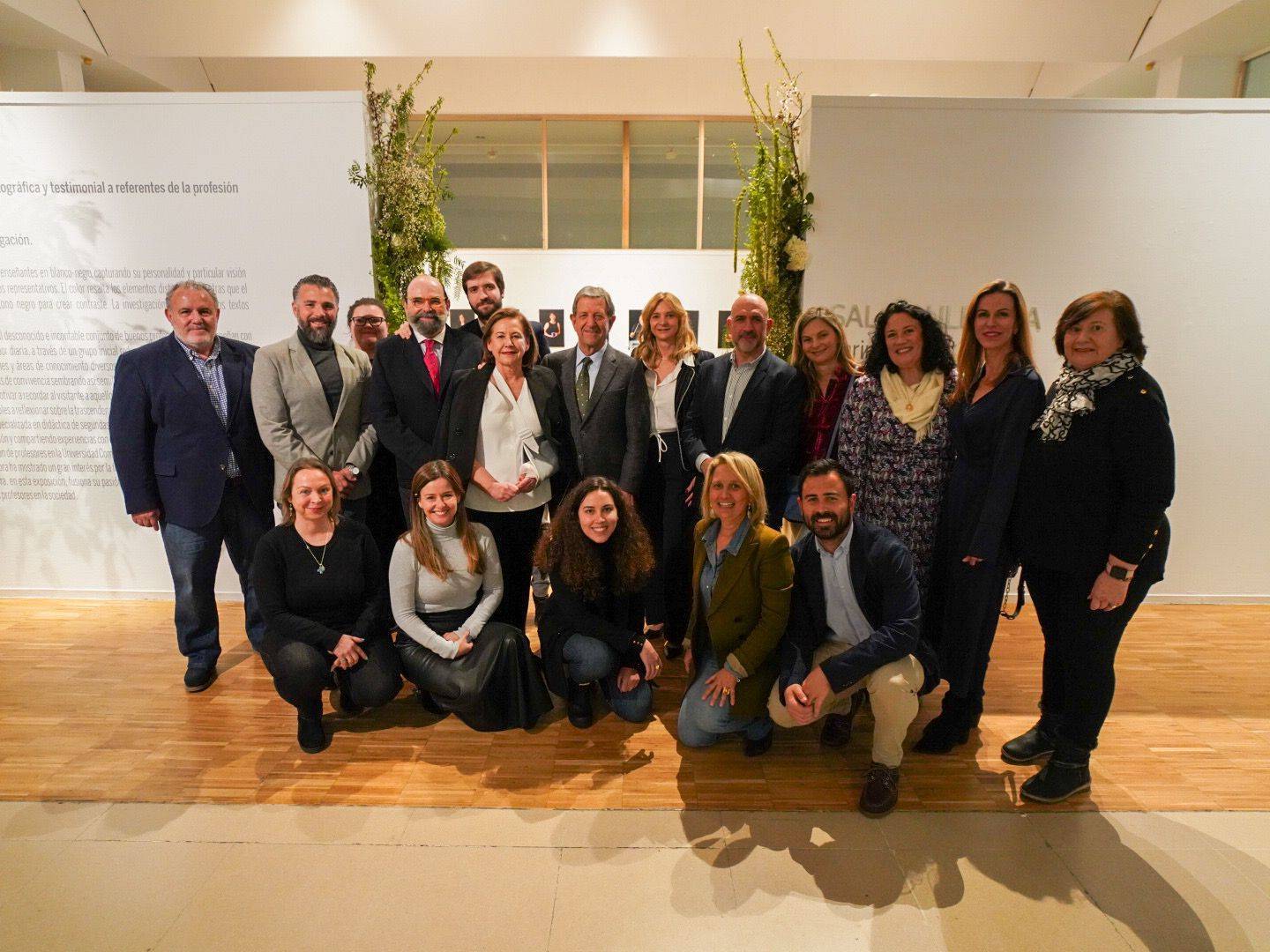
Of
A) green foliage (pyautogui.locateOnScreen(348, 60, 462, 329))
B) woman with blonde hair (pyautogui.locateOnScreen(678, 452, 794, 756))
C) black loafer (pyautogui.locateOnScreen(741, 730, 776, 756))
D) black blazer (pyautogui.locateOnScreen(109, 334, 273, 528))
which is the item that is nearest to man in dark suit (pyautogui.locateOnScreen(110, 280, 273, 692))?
black blazer (pyautogui.locateOnScreen(109, 334, 273, 528))

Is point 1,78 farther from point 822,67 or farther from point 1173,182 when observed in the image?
point 1173,182

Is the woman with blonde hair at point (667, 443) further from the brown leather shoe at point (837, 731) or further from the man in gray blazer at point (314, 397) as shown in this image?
the man in gray blazer at point (314, 397)

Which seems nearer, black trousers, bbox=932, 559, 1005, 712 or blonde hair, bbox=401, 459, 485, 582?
black trousers, bbox=932, 559, 1005, 712

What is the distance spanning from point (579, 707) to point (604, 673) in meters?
0.19

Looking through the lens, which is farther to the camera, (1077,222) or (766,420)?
(1077,222)

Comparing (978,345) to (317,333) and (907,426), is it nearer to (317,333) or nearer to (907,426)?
(907,426)

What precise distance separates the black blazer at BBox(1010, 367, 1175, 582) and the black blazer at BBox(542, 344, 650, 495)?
1407 mm

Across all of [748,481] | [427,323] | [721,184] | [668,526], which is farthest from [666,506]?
[721,184]

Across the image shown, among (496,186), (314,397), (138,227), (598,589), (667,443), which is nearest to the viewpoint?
(598,589)

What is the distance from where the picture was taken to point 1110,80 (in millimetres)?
5797

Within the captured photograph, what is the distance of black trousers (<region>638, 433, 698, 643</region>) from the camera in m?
3.25

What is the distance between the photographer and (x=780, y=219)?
3924 millimetres

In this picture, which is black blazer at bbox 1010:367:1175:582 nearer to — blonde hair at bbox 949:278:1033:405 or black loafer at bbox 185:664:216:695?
blonde hair at bbox 949:278:1033:405

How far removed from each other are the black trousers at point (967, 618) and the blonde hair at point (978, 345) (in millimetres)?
595
